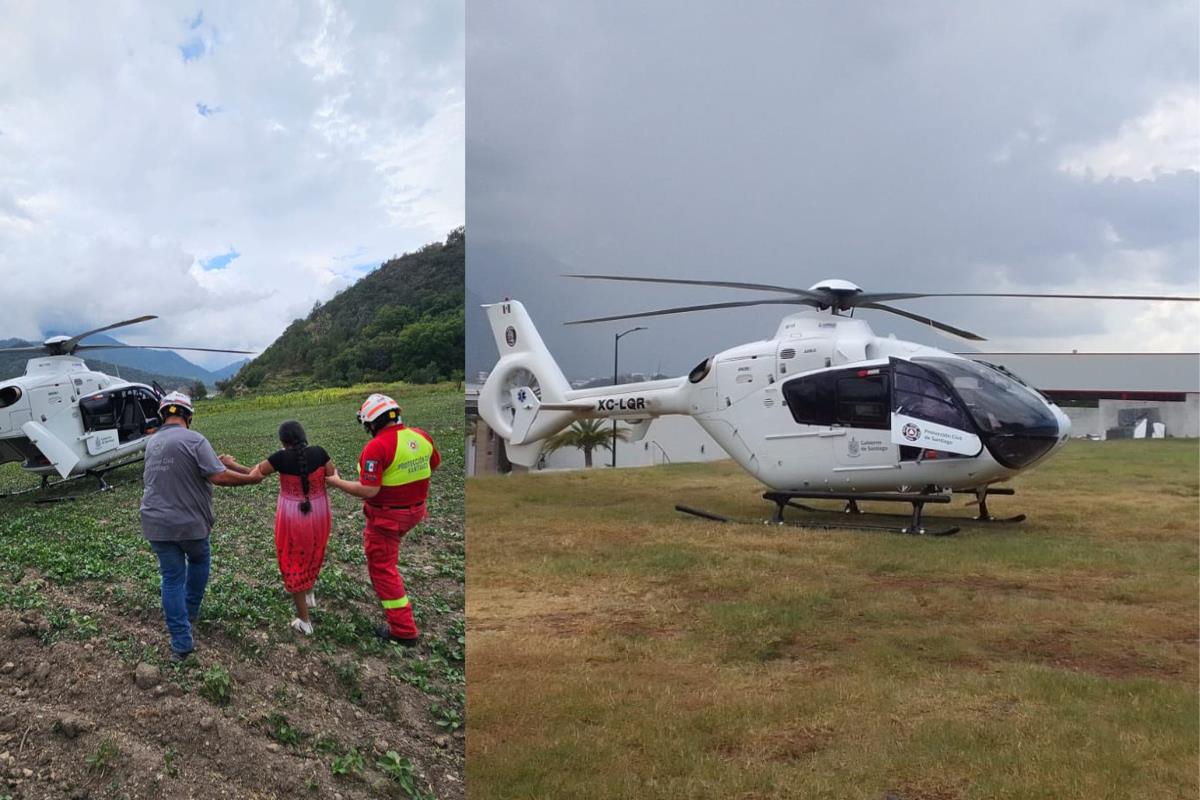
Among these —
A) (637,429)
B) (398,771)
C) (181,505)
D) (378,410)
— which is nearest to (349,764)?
(398,771)

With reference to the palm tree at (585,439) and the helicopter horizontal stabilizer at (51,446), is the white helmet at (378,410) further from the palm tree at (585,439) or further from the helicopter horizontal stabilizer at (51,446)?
the palm tree at (585,439)

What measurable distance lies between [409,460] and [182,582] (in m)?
0.78

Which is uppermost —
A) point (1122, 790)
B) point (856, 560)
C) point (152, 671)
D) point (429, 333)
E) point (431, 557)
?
point (429, 333)

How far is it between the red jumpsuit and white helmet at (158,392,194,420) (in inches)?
22.1

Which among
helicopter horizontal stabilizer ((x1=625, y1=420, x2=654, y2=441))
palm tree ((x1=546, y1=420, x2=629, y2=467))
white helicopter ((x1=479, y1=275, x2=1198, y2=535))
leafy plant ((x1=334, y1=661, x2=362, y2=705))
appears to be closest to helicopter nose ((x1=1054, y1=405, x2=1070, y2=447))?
white helicopter ((x1=479, y1=275, x2=1198, y2=535))

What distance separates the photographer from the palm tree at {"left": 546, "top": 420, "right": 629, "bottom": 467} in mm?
16109

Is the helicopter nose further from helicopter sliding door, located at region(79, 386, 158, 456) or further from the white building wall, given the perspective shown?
the white building wall

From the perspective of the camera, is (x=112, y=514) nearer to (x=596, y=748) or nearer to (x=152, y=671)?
(x=152, y=671)

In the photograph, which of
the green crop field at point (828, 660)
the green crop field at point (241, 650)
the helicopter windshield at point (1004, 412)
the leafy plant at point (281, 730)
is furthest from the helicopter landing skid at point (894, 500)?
the leafy plant at point (281, 730)

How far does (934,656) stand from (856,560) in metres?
2.49

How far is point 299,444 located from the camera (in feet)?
9.25

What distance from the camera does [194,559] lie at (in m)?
2.68

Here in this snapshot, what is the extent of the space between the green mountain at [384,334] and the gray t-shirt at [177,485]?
430 mm

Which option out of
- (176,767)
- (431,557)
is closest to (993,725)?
(431,557)
